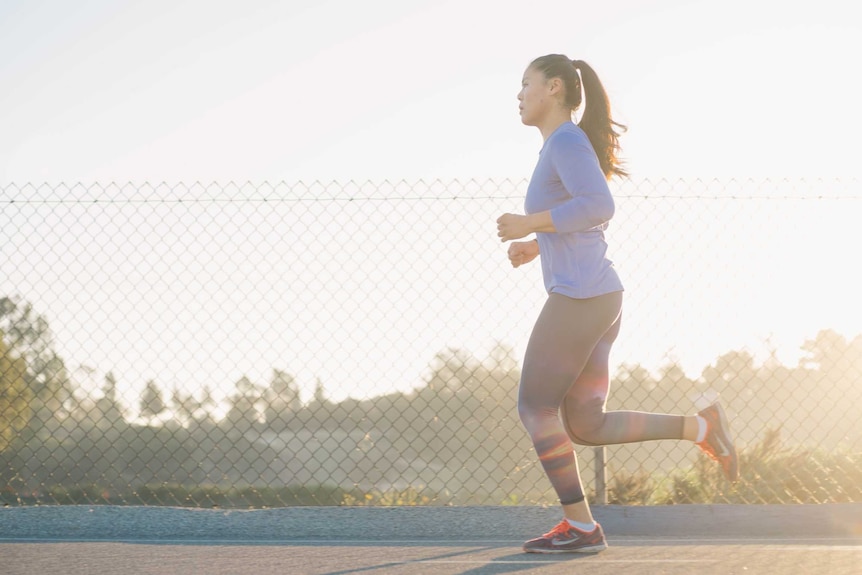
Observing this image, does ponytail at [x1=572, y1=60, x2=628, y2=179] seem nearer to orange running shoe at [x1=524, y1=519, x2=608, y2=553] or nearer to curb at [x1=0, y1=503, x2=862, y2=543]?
orange running shoe at [x1=524, y1=519, x2=608, y2=553]

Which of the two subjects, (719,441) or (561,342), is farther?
(719,441)

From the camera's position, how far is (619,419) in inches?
135

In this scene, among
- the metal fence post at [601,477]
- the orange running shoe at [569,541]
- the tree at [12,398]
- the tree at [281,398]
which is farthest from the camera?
the tree at [12,398]

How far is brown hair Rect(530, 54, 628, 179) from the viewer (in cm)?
344

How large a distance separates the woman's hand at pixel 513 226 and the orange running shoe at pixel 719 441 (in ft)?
3.43

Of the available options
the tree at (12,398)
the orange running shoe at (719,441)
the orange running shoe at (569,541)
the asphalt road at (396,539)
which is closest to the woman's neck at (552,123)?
the orange running shoe at (719,441)

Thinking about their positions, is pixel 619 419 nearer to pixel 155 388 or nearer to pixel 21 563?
pixel 21 563

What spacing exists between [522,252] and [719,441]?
1.02 metres

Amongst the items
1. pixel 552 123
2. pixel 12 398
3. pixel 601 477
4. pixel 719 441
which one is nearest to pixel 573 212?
Result: pixel 552 123

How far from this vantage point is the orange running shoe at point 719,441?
140 inches

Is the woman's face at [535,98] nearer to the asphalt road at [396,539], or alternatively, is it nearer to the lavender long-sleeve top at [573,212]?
the lavender long-sleeve top at [573,212]

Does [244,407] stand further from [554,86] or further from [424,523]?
[554,86]

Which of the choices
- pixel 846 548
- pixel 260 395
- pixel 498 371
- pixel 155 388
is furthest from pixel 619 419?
pixel 155 388

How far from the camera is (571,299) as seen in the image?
3.23m
